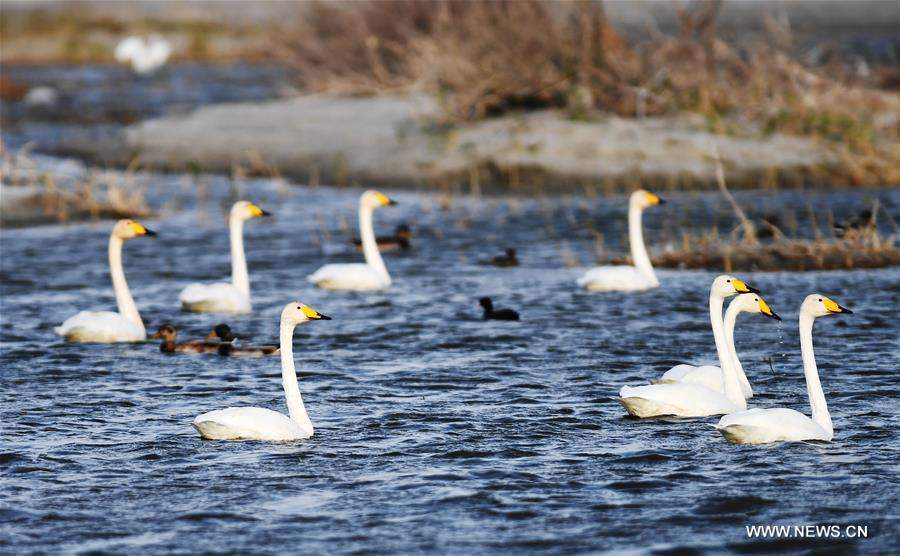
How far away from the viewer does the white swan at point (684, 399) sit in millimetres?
11359

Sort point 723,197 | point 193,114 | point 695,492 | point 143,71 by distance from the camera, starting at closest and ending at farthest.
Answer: point 695,492
point 723,197
point 193,114
point 143,71

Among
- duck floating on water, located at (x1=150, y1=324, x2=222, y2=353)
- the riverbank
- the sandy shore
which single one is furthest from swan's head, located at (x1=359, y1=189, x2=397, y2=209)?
the sandy shore

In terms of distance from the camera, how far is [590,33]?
29.4 m

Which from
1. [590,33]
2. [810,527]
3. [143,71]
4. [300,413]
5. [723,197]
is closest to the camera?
[810,527]

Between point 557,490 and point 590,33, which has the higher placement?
point 590,33

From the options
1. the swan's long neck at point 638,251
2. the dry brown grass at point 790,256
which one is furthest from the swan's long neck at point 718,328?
the dry brown grass at point 790,256

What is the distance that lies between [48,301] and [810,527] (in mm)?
11195

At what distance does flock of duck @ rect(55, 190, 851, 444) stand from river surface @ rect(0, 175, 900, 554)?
126mm

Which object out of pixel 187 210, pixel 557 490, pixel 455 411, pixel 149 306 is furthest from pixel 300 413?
pixel 187 210

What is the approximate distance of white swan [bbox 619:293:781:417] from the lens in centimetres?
1136

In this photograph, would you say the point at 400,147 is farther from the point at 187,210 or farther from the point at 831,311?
the point at 831,311

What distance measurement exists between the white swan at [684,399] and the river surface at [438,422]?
0.10 metres

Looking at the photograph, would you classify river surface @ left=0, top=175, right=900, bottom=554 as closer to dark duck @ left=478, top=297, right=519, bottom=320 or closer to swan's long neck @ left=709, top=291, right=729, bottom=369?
dark duck @ left=478, top=297, right=519, bottom=320

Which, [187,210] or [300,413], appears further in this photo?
[187,210]
